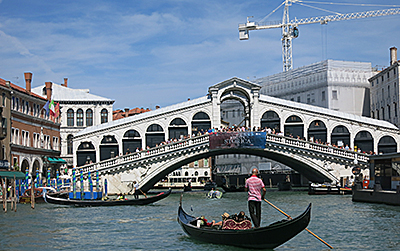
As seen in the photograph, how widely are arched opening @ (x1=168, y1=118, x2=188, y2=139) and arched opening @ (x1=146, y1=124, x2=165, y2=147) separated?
0.68 meters

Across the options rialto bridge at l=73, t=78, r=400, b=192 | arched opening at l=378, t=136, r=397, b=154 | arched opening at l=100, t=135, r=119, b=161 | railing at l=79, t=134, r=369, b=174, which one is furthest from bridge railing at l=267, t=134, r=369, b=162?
arched opening at l=100, t=135, r=119, b=161

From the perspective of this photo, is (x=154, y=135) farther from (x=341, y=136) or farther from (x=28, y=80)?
(x=341, y=136)

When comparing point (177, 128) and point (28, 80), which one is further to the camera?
point (28, 80)

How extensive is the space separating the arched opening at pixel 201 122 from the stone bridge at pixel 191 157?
448cm

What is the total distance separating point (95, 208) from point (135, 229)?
818 cm

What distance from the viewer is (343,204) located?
81.8 ft

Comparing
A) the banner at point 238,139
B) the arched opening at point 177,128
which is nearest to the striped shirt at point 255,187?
the banner at point 238,139

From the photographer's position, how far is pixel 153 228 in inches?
675

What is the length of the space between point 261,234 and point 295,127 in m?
28.3

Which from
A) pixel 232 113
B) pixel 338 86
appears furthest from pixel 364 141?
pixel 232 113

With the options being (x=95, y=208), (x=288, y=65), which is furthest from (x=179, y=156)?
(x=288, y=65)

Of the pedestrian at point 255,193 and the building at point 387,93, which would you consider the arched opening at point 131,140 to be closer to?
the building at point 387,93

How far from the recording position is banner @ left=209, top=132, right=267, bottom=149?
33.7 meters

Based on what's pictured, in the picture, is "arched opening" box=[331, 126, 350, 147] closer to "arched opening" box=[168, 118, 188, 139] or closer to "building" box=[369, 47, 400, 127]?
"building" box=[369, 47, 400, 127]
